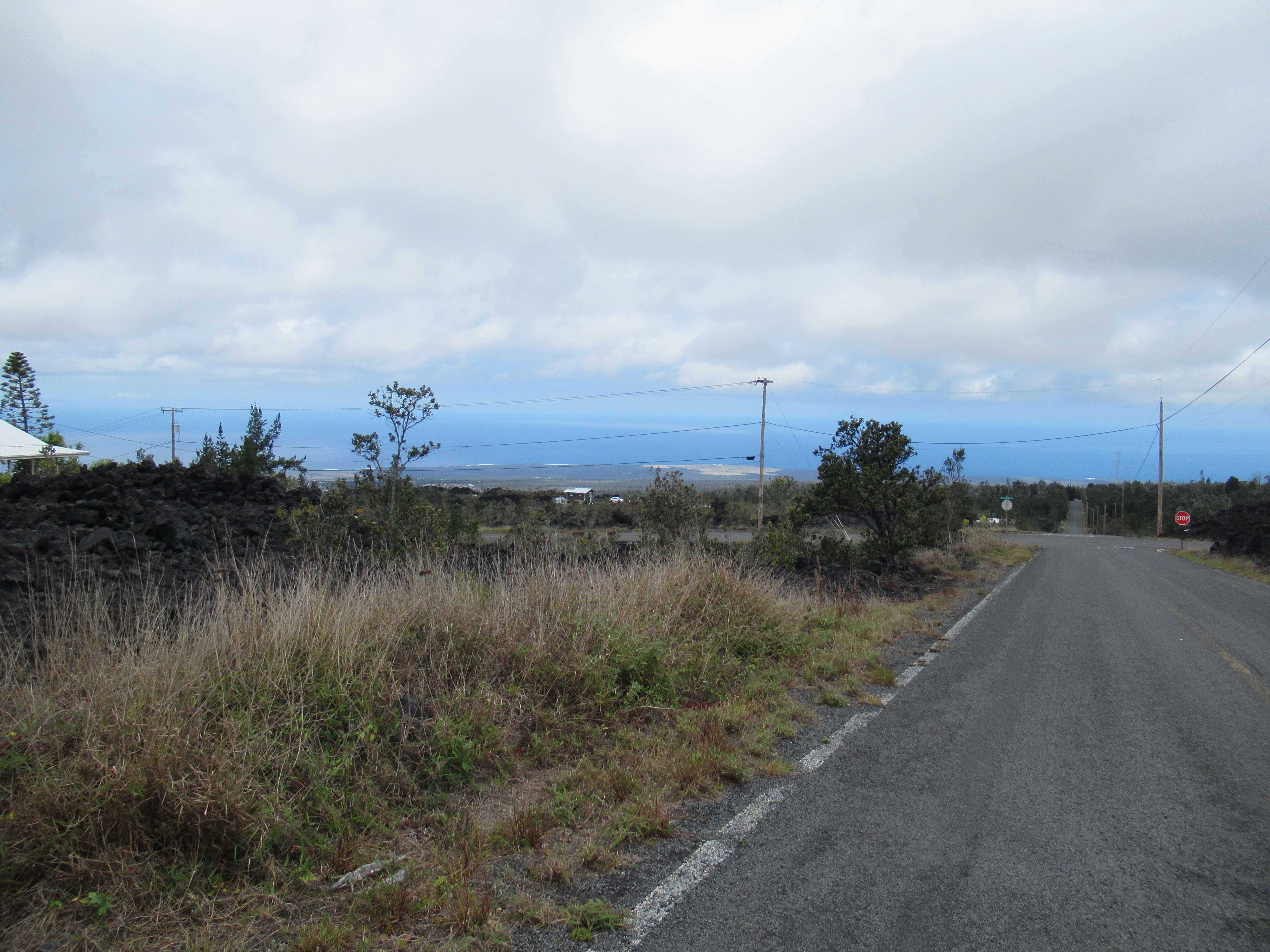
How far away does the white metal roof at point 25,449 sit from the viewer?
22234mm

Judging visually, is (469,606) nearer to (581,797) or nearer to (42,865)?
(581,797)

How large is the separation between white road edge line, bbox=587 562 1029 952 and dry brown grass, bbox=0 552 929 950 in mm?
295

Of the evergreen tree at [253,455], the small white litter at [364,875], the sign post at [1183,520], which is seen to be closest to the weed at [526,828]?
the small white litter at [364,875]

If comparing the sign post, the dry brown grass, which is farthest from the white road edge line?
the sign post

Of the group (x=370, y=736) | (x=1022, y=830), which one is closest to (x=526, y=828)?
(x=370, y=736)

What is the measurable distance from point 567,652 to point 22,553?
19.3 feet

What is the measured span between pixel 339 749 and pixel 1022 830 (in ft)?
12.2

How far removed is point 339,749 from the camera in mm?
3955

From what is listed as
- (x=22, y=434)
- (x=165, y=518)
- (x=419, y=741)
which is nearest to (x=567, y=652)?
(x=419, y=741)

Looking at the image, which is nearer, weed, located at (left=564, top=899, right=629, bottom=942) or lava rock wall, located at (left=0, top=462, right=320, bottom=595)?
weed, located at (left=564, top=899, right=629, bottom=942)

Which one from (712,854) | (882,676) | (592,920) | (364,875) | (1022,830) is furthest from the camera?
(882,676)

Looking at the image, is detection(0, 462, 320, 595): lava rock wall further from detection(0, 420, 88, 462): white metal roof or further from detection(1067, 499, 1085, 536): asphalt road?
detection(1067, 499, 1085, 536): asphalt road

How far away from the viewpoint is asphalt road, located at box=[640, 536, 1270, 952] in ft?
9.55

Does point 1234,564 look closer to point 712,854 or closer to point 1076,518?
point 712,854
